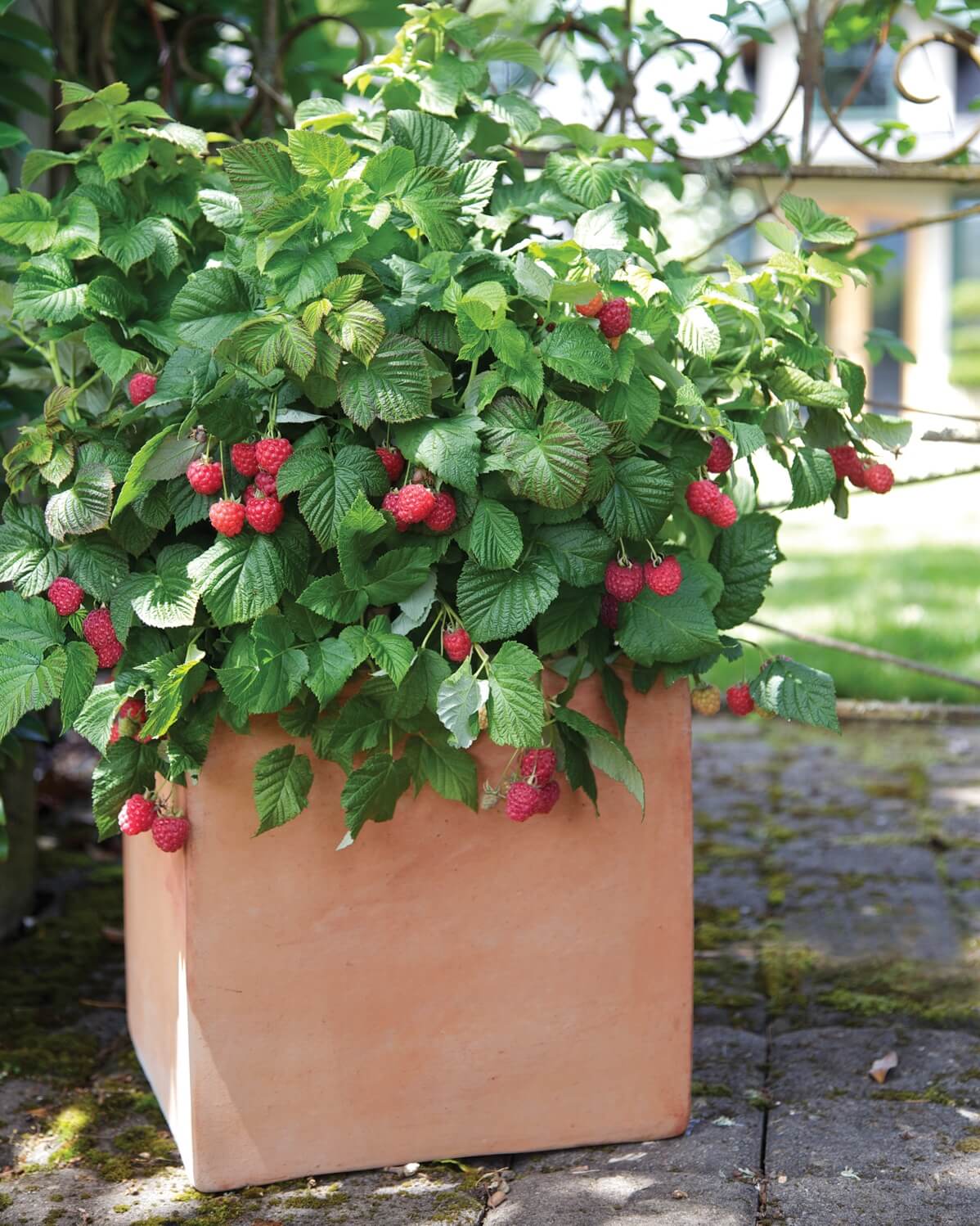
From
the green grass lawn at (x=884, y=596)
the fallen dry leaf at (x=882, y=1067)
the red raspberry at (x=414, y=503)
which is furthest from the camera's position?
the green grass lawn at (x=884, y=596)

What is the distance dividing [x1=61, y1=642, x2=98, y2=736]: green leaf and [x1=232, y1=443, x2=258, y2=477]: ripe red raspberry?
0.24 meters

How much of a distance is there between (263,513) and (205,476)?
0.06m

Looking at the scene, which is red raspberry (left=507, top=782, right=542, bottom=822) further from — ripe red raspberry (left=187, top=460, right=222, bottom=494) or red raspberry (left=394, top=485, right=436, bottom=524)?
ripe red raspberry (left=187, top=460, right=222, bottom=494)

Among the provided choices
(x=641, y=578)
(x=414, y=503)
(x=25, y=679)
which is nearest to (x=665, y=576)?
(x=641, y=578)

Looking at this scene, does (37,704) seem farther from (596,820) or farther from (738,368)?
(738,368)

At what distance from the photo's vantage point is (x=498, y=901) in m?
1.42

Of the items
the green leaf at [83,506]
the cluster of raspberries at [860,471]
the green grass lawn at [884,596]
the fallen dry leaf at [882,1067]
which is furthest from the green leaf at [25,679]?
the green grass lawn at [884,596]

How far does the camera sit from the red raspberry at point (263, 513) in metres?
1.24

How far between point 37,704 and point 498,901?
20.1 inches

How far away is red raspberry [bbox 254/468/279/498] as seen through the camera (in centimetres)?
126

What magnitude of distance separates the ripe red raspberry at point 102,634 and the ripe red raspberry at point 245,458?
21cm

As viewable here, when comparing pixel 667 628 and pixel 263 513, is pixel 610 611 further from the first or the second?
pixel 263 513

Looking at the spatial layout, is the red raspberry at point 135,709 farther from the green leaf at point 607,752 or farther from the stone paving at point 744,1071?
the stone paving at point 744,1071

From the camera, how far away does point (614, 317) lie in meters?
1.25
